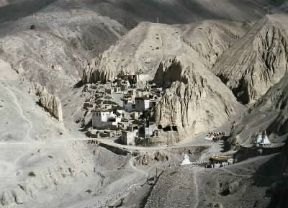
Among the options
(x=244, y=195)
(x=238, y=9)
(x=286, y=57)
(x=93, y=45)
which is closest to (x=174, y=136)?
(x=286, y=57)

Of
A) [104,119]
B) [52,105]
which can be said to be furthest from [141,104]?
[52,105]

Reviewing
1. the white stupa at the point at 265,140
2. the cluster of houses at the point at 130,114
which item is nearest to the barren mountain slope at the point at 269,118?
the white stupa at the point at 265,140

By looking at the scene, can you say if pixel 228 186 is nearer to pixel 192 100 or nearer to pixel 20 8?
pixel 192 100

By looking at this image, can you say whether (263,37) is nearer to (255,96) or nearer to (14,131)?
(255,96)

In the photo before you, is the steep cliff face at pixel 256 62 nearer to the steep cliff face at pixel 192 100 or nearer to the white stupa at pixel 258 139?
the steep cliff face at pixel 192 100

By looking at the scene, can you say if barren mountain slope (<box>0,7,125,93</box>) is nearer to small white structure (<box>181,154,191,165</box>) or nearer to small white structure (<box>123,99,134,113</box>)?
small white structure (<box>123,99,134,113</box>)
